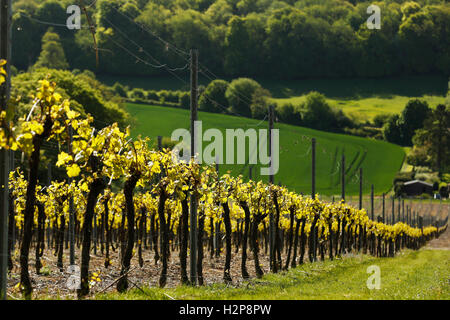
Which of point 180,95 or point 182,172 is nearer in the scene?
point 182,172

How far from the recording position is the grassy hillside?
87.1 meters

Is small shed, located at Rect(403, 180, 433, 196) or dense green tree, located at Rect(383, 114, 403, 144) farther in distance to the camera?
dense green tree, located at Rect(383, 114, 403, 144)

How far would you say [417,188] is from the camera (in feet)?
330

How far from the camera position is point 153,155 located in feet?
44.5

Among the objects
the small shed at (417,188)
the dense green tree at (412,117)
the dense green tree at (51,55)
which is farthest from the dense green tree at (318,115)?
the dense green tree at (51,55)

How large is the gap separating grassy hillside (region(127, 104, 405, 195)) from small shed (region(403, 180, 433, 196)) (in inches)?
106

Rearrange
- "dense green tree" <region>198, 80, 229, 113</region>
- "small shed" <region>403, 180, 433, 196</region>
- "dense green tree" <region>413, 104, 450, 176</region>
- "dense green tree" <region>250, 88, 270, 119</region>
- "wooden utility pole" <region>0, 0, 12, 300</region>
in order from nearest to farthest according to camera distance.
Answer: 1. "wooden utility pole" <region>0, 0, 12, 300</region>
2. "dense green tree" <region>250, 88, 270, 119</region>
3. "small shed" <region>403, 180, 433, 196</region>
4. "dense green tree" <region>198, 80, 229, 113</region>
5. "dense green tree" <region>413, 104, 450, 176</region>

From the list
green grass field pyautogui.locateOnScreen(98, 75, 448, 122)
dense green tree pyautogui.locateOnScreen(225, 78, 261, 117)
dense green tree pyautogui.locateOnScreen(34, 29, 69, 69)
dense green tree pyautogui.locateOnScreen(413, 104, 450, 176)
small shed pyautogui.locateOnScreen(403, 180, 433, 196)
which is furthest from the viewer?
green grass field pyautogui.locateOnScreen(98, 75, 448, 122)

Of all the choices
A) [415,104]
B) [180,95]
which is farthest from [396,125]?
[180,95]

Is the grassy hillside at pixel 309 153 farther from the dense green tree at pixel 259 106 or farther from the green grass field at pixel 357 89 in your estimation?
the green grass field at pixel 357 89

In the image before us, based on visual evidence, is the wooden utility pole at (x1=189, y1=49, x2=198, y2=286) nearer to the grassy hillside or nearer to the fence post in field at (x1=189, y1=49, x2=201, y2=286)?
the fence post in field at (x1=189, y1=49, x2=201, y2=286)

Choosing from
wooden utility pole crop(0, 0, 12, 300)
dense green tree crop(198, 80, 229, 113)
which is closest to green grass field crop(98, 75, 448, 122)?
dense green tree crop(198, 80, 229, 113)
